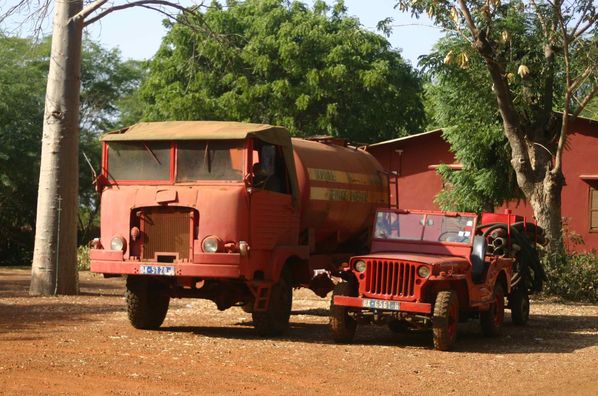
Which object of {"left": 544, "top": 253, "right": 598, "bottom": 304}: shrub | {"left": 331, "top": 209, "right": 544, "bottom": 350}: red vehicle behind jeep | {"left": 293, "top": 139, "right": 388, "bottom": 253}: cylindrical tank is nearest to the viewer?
{"left": 331, "top": 209, "right": 544, "bottom": 350}: red vehicle behind jeep

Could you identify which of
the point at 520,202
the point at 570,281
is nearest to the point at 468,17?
the point at 570,281

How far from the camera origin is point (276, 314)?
49.2ft

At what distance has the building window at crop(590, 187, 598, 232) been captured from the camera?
33688mm

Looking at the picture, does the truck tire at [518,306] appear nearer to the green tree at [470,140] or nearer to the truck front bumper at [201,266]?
the truck front bumper at [201,266]

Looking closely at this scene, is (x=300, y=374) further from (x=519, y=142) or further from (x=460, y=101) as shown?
(x=460, y=101)

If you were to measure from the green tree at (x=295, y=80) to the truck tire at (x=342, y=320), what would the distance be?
88.2 feet

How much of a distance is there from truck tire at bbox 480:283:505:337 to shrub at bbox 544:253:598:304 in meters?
8.01

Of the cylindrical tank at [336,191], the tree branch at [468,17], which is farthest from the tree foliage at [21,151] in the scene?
the cylindrical tank at [336,191]

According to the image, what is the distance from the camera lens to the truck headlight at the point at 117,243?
14625 millimetres

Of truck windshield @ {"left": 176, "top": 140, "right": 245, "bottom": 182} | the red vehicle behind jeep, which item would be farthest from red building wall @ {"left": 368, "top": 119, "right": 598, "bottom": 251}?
truck windshield @ {"left": 176, "top": 140, "right": 245, "bottom": 182}

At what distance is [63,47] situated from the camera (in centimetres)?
2028

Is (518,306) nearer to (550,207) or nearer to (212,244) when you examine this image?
(212,244)

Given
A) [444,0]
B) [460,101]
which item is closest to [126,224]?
[444,0]

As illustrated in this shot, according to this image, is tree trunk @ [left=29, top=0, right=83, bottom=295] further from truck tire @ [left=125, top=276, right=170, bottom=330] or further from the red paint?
truck tire @ [left=125, top=276, right=170, bottom=330]
